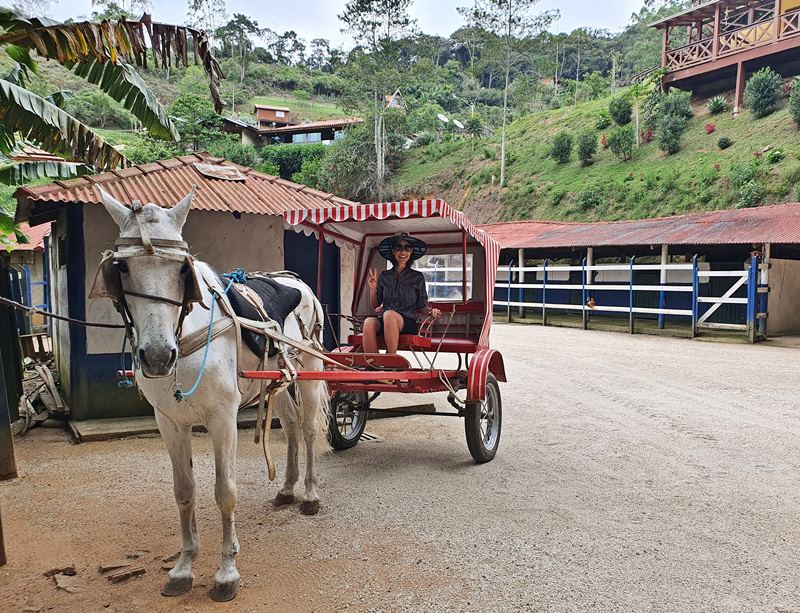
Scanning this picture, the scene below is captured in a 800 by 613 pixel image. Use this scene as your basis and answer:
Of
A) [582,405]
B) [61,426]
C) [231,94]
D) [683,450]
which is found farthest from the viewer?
[231,94]

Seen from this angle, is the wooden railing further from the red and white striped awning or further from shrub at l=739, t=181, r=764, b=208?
the red and white striped awning

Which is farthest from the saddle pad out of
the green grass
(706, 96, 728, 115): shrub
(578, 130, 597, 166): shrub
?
the green grass

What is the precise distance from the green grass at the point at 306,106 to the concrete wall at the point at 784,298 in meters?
67.3

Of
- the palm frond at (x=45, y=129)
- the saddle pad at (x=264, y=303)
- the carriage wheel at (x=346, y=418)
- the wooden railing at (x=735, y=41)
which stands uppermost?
the wooden railing at (x=735, y=41)

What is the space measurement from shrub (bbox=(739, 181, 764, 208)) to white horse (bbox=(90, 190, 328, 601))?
26.2m

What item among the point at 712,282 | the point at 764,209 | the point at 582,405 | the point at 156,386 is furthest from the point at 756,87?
the point at 156,386

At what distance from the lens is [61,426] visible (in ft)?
22.6

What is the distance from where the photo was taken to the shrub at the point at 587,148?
121 ft

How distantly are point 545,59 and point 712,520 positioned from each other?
52894 mm

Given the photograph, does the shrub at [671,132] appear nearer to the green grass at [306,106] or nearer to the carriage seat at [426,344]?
the carriage seat at [426,344]

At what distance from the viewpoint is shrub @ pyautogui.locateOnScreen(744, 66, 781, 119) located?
97.1ft

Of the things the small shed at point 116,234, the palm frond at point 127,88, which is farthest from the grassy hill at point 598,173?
the palm frond at point 127,88

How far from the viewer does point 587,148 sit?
1455 inches

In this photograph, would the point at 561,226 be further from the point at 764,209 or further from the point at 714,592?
the point at 714,592
